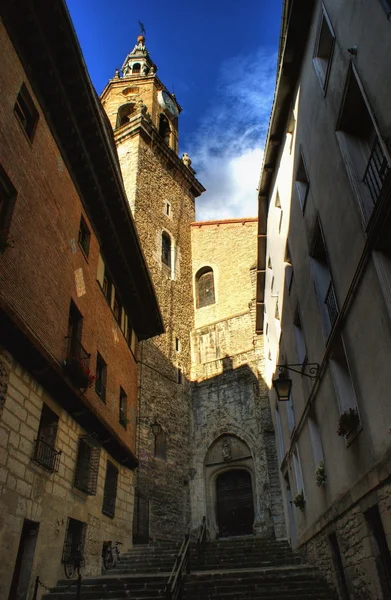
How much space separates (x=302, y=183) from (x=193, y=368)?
16.2 m

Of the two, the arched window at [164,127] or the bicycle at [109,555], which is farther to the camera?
the arched window at [164,127]

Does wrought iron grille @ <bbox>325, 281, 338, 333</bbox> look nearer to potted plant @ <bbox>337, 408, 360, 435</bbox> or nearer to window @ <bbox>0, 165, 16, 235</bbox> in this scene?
potted plant @ <bbox>337, 408, 360, 435</bbox>

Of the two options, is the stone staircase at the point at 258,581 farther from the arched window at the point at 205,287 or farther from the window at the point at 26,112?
the arched window at the point at 205,287

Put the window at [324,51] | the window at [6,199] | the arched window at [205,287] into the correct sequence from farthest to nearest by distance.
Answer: the arched window at [205,287], the window at [6,199], the window at [324,51]

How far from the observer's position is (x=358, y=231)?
616 cm

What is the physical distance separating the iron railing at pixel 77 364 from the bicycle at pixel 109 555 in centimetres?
425

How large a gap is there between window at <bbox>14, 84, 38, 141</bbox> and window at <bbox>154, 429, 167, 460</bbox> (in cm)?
1437

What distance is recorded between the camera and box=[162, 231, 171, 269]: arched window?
1063 inches

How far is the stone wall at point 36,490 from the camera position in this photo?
693 cm

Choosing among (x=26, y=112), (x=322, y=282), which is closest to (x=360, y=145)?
(x=322, y=282)

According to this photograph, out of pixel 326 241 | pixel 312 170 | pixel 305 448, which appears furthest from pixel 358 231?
pixel 305 448

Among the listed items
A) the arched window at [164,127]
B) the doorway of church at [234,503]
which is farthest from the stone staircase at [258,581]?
the arched window at [164,127]

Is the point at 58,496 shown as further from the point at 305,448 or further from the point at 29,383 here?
the point at 305,448

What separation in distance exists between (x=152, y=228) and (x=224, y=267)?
501cm
